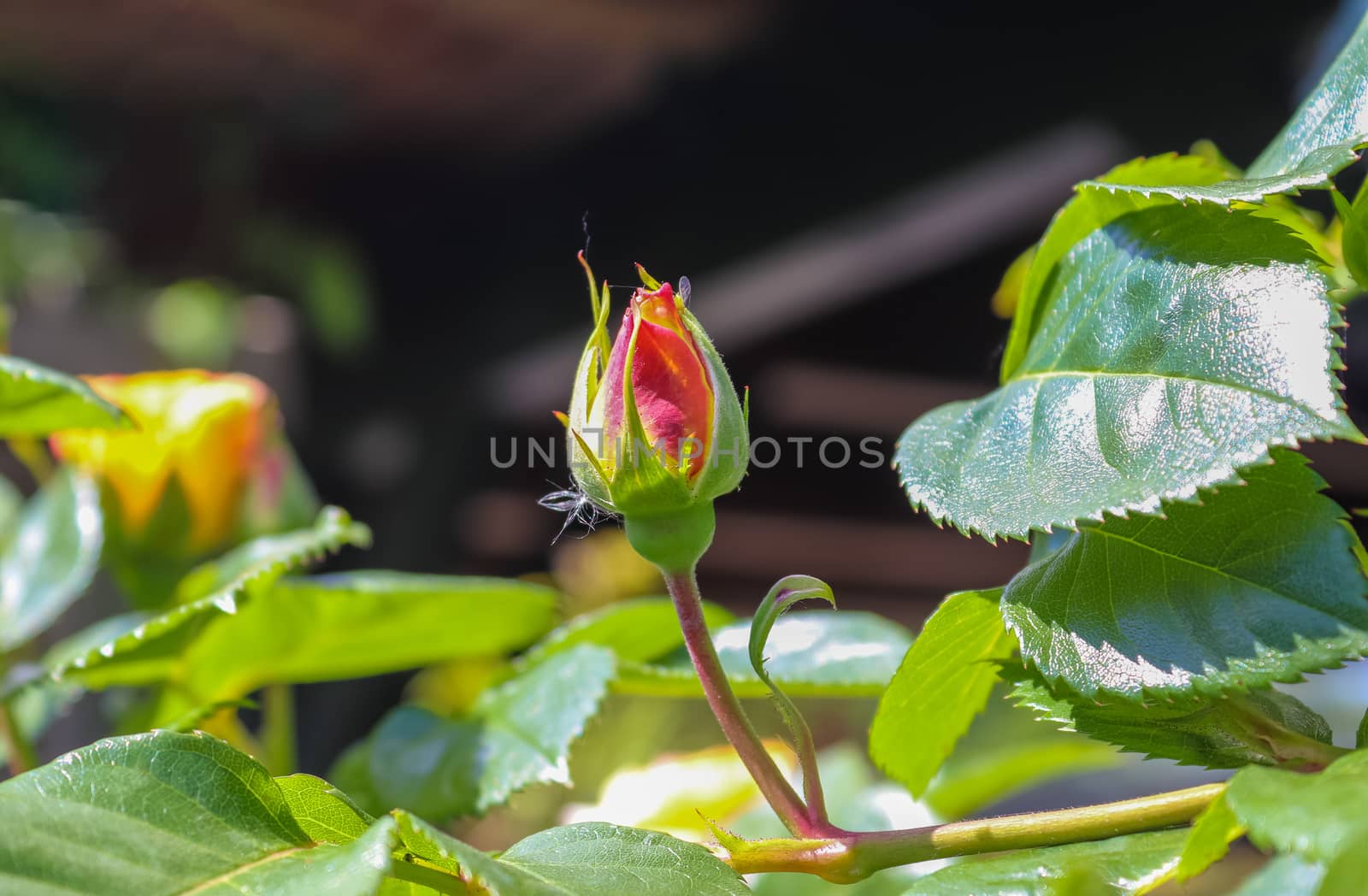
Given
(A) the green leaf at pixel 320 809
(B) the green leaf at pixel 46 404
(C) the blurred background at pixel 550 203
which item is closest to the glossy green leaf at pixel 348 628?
(B) the green leaf at pixel 46 404

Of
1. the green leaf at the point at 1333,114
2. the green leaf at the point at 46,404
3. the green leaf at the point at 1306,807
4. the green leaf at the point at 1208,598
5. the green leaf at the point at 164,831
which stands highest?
the green leaf at the point at 1333,114

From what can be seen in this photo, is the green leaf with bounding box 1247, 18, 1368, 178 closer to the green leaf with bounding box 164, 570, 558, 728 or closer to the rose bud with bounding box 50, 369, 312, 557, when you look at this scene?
the green leaf with bounding box 164, 570, 558, 728

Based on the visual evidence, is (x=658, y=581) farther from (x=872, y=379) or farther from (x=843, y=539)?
(x=843, y=539)

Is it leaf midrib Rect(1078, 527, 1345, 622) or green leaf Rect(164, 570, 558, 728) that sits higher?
leaf midrib Rect(1078, 527, 1345, 622)

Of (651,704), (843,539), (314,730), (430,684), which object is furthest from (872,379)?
(314,730)

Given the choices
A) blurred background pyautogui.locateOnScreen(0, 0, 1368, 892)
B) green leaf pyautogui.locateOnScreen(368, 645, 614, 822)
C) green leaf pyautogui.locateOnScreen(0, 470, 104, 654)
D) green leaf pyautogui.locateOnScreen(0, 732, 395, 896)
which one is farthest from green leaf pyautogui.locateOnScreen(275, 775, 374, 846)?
blurred background pyautogui.locateOnScreen(0, 0, 1368, 892)

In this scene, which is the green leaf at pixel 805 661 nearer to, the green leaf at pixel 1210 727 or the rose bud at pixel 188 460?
the green leaf at pixel 1210 727
